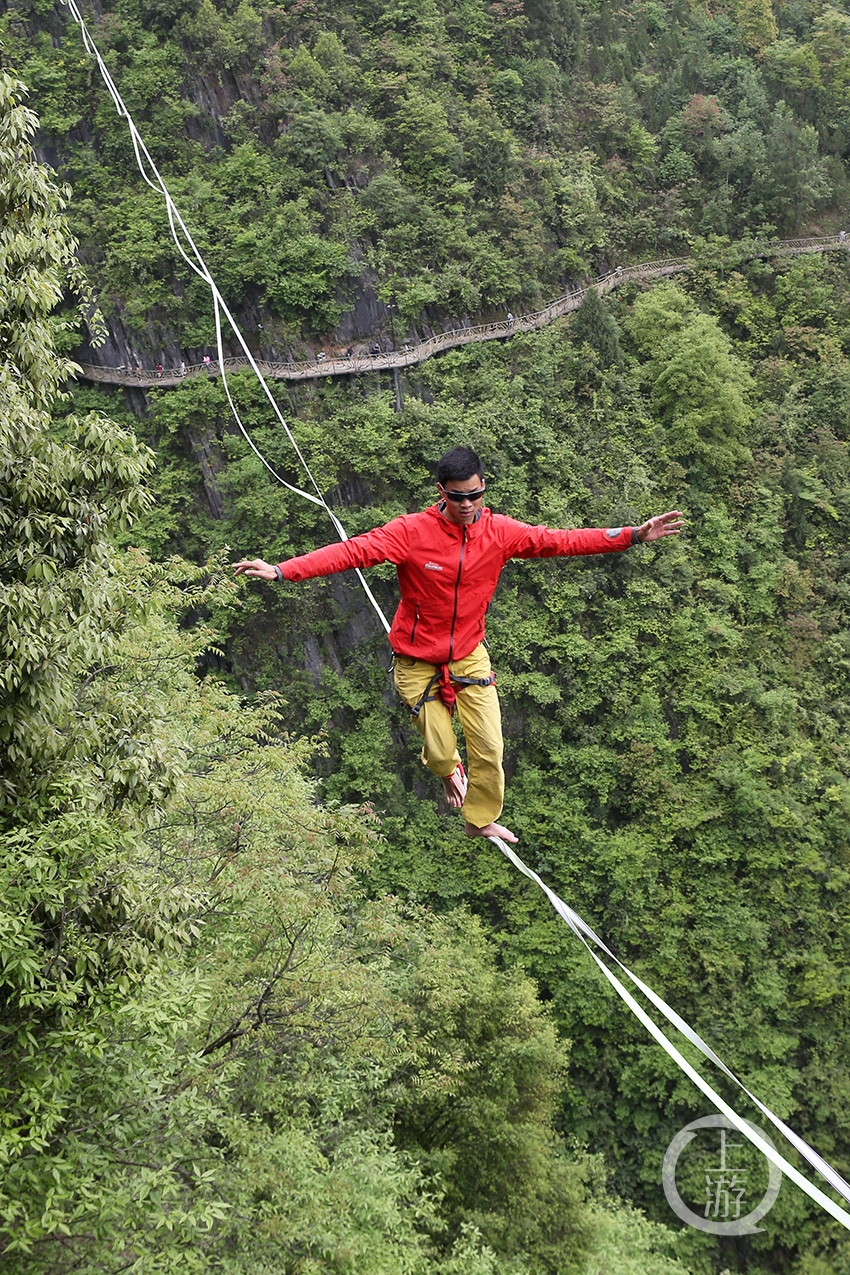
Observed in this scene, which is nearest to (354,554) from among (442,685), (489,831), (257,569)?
(257,569)

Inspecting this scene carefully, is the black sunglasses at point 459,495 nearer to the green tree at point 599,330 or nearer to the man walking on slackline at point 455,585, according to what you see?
the man walking on slackline at point 455,585

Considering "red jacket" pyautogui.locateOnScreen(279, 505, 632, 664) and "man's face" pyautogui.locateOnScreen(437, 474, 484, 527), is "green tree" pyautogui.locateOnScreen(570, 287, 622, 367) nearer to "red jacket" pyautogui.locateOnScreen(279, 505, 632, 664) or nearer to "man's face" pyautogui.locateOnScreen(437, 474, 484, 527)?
"red jacket" pyautogui.locateOnScreen(279, 505, 632, 664)

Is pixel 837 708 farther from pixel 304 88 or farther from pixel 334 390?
pixel 304 88

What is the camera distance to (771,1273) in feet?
59.0

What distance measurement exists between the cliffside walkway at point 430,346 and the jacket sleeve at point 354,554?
17.0 metres

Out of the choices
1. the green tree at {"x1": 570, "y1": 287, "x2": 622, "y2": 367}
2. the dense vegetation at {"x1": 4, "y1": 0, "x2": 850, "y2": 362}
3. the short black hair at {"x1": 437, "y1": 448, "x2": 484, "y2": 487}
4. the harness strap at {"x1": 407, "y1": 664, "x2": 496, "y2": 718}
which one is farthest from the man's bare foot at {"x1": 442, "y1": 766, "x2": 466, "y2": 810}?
the green tree at {"x1": 570, "y1": 287, "x2": 622, "y2": 367}

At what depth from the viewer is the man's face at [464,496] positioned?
4.40 meters

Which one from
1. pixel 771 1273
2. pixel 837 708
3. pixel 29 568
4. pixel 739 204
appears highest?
pixel 29 568

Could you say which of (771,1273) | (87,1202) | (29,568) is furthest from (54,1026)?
(771,1273)

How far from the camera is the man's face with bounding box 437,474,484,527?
173 inches

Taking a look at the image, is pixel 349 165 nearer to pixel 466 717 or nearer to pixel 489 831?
pixel 466 717

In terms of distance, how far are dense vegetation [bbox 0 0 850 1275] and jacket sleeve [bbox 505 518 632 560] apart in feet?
22.5

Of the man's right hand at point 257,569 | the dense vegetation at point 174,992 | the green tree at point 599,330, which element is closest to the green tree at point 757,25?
the green tree at point 599,330

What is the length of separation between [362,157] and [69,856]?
2114 cm
